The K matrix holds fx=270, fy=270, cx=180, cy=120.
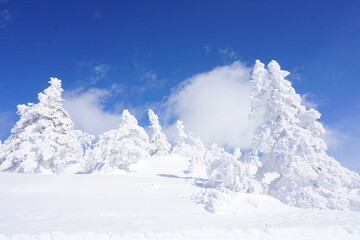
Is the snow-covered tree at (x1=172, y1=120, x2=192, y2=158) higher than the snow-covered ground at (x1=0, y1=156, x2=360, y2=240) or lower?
higher

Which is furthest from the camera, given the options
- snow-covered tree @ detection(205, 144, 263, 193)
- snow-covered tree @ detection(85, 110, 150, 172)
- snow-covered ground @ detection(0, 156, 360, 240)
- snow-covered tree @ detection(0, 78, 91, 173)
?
snow-covered tree @ detection(85, 110, 150, 172)

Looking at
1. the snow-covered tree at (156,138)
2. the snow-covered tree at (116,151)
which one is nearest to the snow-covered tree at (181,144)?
the snow-covered tree at (156,138)

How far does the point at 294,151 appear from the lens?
20.6m

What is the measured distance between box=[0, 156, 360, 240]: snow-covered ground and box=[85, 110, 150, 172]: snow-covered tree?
1582cm

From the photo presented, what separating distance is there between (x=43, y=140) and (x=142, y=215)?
20058mm

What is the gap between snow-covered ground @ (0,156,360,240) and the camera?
28.3 ft

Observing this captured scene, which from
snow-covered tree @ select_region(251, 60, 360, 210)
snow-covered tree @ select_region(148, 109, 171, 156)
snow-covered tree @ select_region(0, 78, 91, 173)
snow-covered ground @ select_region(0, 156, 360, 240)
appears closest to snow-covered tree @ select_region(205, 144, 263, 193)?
snow-covered tree @ select_region(251, 60, 360, 210)

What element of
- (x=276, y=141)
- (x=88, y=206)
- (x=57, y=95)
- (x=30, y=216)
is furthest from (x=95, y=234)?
(x=57, y=95)

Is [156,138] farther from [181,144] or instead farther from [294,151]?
[294,151]

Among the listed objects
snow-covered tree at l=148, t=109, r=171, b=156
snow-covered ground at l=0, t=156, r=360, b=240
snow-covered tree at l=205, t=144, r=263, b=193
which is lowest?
snow-covered ground at l=0, t=156, r=360, b=240

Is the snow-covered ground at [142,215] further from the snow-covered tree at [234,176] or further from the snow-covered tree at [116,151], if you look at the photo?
the snow-covered tree at [116,151]

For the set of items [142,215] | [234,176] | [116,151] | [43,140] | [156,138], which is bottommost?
[142,215]

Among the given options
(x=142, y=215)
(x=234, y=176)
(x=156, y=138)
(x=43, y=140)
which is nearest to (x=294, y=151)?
(x=234, y=176)

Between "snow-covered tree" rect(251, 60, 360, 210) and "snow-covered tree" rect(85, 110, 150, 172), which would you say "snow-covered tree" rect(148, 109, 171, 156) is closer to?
"snow-covered tree" rect(85, 110, 150, 172)
